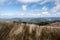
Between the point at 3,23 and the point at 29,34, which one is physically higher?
the point at 3,23

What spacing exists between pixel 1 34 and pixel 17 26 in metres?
1.53

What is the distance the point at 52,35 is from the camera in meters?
10.4

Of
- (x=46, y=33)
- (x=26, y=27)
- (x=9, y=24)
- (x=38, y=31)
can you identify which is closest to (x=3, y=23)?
(x=9, y=24)

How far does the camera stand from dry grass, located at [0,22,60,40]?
10227mm

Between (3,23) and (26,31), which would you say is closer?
(26,31)

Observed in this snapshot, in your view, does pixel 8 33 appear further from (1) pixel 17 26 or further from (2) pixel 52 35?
(2) pixel 52 35

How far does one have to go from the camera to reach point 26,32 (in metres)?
10.5

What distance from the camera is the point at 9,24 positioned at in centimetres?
1114

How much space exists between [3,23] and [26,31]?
Result: 230 centimetres

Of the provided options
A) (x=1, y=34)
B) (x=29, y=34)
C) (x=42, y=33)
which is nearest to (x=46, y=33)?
(x=42, y=33)

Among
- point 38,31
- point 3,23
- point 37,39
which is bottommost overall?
point 37,39

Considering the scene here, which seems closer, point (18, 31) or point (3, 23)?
point (18, 31)

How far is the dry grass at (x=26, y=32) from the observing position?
1023cm

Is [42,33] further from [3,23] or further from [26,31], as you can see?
[3,23]
